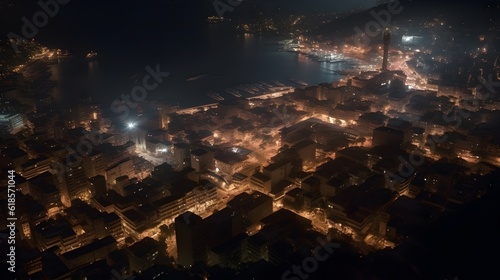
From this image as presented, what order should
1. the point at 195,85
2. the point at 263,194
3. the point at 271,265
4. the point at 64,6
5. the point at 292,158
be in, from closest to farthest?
the point at 271,265 → the point at 263,194 → the point at 292,158 → the point at 195,85 → the point at 64,6

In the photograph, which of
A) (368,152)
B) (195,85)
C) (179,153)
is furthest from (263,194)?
(195,85)

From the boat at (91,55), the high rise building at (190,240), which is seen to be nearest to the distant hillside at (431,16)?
the boat at (91,55)

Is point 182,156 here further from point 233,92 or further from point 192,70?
point 192,70

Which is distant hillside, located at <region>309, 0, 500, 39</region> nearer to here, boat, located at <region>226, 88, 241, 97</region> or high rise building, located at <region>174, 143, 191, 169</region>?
boat, located at <region>226, 88, 241, 97</region>

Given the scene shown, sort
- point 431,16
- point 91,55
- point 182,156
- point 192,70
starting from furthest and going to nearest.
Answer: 1. point 431,16
2. point 91,55
3. point 192,70
4. point 182,156

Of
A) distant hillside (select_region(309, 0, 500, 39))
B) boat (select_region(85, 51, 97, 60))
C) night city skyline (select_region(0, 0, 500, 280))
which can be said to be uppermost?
distant hillside (select_region(309, 0, 500, 39))

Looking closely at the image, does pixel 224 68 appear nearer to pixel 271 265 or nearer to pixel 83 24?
pixel 271 265

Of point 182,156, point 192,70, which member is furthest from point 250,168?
point 192,70

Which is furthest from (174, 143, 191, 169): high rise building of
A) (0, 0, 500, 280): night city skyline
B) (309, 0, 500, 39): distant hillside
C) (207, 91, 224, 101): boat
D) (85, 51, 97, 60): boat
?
(309, 0, 500, 39): distant hillside
